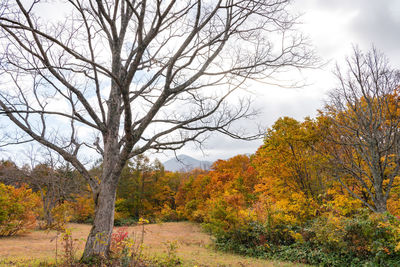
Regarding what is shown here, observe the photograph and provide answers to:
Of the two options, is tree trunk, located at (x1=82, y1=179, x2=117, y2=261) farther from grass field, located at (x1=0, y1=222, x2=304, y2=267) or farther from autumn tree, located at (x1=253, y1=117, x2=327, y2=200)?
autumn tree, located at (x1=253, y1=117, x2=327, y2=200)

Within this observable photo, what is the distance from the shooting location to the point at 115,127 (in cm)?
600

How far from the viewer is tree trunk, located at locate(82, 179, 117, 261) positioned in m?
5.04

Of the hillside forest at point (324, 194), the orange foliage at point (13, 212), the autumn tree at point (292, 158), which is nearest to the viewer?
the hillside forest at point (324, 194)

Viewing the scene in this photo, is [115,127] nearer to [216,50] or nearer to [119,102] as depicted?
[119,102]

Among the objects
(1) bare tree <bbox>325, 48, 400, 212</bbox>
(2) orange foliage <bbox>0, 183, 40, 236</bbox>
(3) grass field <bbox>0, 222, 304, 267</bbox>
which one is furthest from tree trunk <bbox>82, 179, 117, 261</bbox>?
(2) orange foliage <bbox>0, 183, 40, 236</bbox>

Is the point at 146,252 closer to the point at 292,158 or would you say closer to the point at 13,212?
the point at 292,158

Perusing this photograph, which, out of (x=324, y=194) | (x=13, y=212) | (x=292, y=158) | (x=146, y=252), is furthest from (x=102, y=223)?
(x=13, y=212)

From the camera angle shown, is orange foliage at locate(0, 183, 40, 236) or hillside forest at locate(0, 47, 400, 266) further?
orange foliage at locate(0, 183, 40, 236)

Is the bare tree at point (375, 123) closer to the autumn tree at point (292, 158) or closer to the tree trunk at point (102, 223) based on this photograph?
the autumn tree at point (292, 158)

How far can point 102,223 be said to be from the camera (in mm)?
5176

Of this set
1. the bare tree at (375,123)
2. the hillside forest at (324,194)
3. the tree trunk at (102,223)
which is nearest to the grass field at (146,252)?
the tree trunk at (102,223)

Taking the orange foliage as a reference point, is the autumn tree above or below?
above

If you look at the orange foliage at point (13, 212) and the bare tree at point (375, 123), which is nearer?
the bare tree at point (375, 123)

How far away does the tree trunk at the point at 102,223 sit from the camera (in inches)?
198
